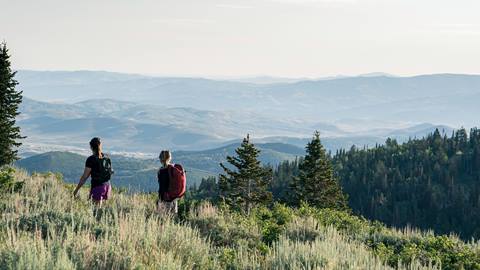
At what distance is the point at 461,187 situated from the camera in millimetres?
190000

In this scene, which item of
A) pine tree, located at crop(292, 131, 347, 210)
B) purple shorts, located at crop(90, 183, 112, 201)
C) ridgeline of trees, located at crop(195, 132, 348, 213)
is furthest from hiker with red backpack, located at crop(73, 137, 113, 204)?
pine tree, located at crop(292, 131, 347, 210)

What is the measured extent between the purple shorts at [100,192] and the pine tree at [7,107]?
92.3 feet

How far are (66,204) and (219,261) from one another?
656 cm

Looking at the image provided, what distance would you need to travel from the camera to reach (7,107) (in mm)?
41938

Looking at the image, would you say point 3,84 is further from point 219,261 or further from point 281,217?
point 219,261

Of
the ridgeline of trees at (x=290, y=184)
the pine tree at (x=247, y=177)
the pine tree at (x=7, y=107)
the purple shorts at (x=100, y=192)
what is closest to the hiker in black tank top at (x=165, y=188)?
the purple shorts at (x=100, y=192)

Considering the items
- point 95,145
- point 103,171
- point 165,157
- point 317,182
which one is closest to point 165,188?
point 165,157

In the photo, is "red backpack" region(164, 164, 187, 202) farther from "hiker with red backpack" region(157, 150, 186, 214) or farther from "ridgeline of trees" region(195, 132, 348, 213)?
"ridgeline of trees" region(195, 132, 348, 213)

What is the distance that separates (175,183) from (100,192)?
7.21 feet

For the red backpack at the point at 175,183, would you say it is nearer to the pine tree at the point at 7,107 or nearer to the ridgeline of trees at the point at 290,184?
the pine tree at the point at 7,107

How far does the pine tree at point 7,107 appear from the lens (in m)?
Result: 40.4

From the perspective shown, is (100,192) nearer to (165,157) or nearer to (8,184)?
(165,157)

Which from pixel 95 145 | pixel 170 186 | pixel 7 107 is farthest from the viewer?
pixel 7 107

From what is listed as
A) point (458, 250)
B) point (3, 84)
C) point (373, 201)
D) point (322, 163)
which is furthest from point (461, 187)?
point (458, 250)
